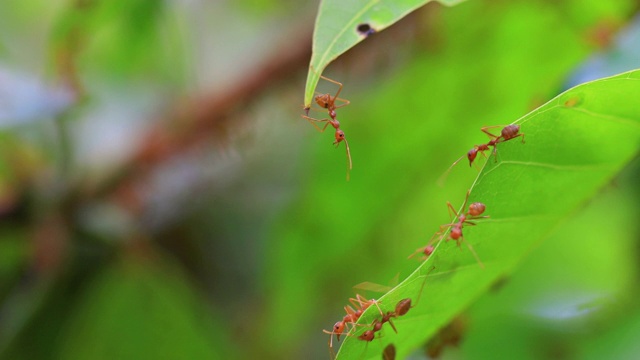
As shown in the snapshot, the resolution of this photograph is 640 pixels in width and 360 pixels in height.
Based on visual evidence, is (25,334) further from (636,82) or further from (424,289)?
(636,82)

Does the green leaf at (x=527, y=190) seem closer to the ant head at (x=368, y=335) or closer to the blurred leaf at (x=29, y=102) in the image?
the ant head at (x=368, y=335)

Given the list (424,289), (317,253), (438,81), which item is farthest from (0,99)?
(424,289)

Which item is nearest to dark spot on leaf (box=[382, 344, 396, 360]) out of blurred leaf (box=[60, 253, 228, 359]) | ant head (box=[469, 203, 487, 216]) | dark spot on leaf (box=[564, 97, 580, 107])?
ant head (box=[469, 203, 487, 216])

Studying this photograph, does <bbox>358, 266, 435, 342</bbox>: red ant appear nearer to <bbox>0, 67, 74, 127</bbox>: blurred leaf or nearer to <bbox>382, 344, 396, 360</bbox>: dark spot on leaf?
<bbox>382, 344, 396, 360</bbox>: dark spot on leaf

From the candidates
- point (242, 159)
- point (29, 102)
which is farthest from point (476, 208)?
point (242, 159)

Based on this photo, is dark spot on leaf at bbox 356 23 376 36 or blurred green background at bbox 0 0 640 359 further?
blurred green background at bbox 0 0 640 359

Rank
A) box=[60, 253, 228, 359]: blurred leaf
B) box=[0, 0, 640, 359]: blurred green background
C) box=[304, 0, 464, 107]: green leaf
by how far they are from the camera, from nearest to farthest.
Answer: box=[304, 0, 464, 107]: green leaf < box=[0, 0, 640, 359]: blurred green background < box=[60, 253, 228, 359]: blurred leaf

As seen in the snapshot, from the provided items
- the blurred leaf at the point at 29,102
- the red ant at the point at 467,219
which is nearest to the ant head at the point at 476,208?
the red ant at the point at 467,219
